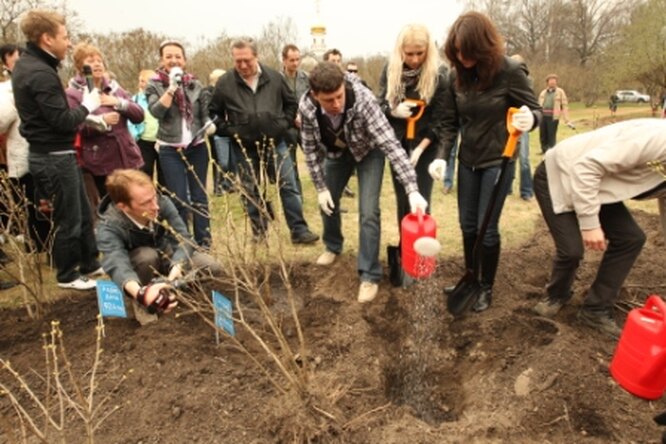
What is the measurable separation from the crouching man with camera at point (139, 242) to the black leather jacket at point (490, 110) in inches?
67.0

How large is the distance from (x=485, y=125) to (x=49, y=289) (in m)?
3.39

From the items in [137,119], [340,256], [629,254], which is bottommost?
[340,256]

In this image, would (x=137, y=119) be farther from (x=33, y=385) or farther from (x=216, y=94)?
(x=33, y=385)

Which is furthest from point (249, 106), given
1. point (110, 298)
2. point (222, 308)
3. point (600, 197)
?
point (600, 197)

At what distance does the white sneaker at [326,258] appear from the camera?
3730 mm

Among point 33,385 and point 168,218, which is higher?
point 168,218

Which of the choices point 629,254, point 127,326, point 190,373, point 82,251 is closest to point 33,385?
point 127,326

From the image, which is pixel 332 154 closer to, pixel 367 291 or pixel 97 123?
pixel 367 291

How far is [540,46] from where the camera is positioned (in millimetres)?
36438

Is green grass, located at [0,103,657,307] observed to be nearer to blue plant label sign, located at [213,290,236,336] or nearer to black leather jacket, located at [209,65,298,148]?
black leather jacket, located at [209,65,298,148]

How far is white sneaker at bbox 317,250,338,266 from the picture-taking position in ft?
12.2

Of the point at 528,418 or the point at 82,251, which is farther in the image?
the point at 82,251

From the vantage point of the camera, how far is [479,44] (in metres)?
2.40

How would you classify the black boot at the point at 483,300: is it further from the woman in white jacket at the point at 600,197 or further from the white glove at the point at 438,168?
the white glove at the point at 438,168
